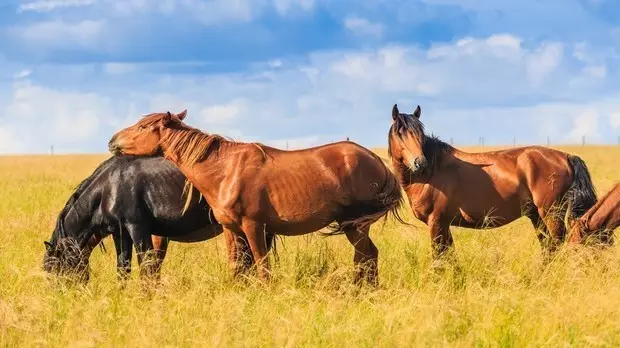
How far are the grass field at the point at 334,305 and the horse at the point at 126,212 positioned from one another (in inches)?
13.7

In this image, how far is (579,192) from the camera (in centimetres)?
962

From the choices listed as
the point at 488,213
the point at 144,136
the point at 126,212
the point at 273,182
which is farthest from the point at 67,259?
the point at 488,213

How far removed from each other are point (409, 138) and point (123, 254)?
3481 mm

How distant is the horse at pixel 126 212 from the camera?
27.0 ft

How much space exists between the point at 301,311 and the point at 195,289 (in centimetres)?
135

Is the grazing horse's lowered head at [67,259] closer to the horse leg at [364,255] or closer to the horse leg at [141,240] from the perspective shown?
the horse leg at [141,240]

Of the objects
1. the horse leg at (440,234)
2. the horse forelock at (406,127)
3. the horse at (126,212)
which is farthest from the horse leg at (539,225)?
the horse at (126,212)

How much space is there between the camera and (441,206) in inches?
359

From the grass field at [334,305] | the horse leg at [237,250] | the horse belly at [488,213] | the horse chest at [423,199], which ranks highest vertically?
the horse chest at [423,199]

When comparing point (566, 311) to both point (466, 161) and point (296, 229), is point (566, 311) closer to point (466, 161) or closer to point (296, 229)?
point (296, 229)

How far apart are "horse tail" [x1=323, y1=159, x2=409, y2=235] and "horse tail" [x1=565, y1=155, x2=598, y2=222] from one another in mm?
2715

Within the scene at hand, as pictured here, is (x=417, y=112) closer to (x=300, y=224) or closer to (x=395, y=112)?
(x=395, y=112)

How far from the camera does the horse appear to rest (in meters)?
8.23

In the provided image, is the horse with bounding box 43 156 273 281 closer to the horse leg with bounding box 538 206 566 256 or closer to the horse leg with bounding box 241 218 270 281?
the horse leg with bounding box 241 218 270 281
